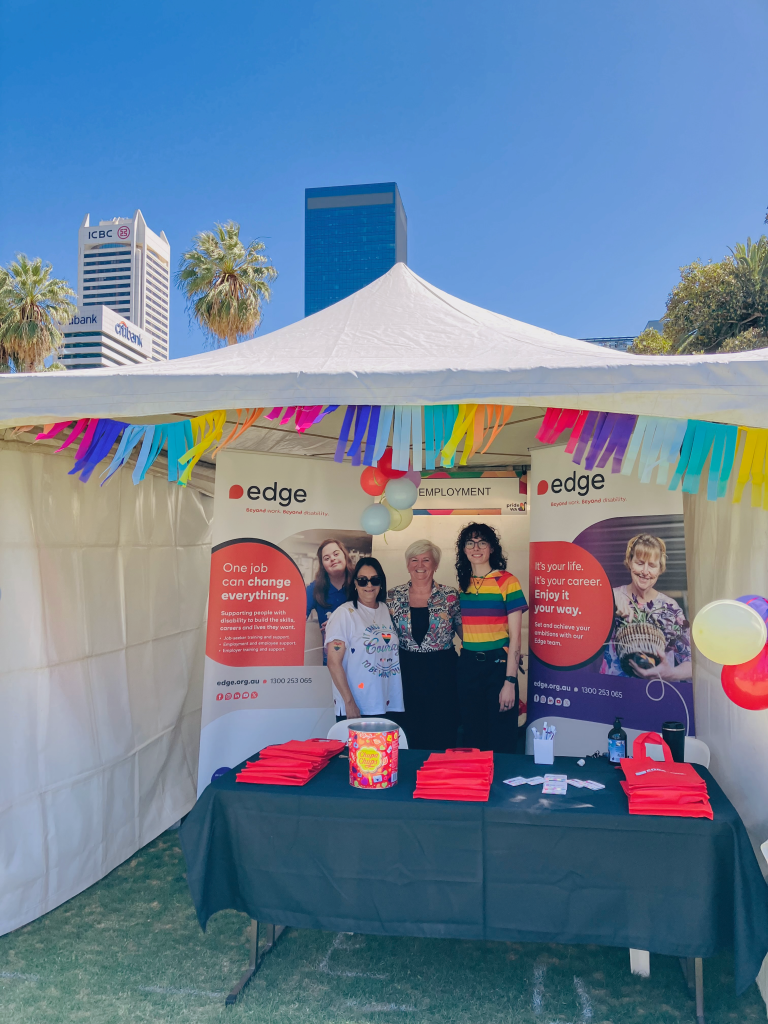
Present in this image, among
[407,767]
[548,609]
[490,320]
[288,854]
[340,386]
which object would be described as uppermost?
[490,320]

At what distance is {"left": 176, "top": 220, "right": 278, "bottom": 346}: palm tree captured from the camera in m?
17.7

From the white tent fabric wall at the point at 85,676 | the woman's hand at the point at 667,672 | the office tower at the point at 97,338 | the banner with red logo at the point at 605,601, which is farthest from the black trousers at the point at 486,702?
the office tower at the point at 97,338

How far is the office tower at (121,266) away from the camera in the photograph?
362 ft

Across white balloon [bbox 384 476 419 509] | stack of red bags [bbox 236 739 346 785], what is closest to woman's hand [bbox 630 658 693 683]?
white balloon [bbox 384 476 419 509]

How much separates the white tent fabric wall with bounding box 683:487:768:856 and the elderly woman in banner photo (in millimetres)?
1435

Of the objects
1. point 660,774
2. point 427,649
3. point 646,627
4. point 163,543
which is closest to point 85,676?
point 163,543

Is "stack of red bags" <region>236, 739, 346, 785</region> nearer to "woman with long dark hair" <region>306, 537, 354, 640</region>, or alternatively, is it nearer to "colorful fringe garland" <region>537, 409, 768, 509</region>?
"woman with long dark hair" <region>306, 537, 354, 640</region>

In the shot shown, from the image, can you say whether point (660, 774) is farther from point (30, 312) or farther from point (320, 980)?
point (30, 312)

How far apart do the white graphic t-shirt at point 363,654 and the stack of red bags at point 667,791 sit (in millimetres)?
1730

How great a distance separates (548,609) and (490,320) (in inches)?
61.6

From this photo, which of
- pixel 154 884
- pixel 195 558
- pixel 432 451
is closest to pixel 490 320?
pixel 432 451

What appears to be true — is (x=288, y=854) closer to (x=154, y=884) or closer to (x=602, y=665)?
(x=154, y=884)

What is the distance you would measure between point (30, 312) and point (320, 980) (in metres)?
22.5

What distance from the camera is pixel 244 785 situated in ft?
8.16
